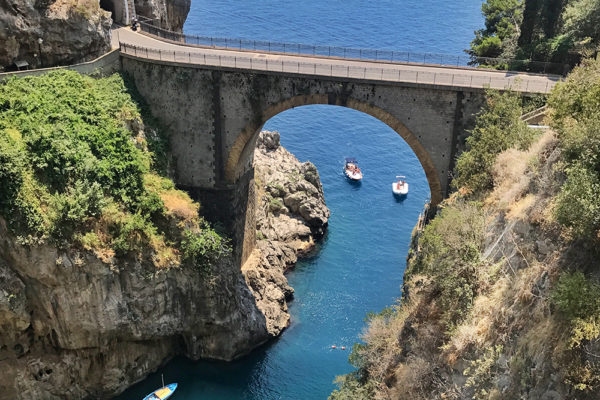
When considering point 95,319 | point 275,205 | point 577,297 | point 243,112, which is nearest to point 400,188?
point 275,205

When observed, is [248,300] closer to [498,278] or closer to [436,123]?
[436,123]

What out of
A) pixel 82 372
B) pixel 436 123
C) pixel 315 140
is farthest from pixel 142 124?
pixel 315 140

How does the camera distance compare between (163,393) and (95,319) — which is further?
(163,393)

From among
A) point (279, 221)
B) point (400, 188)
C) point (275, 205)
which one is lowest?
point (279, 221)

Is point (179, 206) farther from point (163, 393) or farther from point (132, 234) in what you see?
point (163, 393)

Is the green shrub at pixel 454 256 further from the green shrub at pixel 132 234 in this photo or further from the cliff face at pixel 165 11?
the cliff face at pixel 165 11

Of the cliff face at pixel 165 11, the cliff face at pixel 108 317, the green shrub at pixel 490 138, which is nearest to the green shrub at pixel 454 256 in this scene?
the green shrub at pixel 490 138

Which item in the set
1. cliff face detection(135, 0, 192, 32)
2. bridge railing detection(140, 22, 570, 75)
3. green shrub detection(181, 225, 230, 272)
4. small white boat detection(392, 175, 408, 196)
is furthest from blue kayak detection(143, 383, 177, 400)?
small white boat detection(392, 175, 408, 196)
